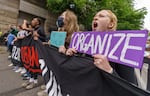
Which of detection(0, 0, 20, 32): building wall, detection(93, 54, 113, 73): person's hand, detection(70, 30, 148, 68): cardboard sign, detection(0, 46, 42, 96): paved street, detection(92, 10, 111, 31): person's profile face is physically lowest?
detection(0, 46, 42, 96): paved street

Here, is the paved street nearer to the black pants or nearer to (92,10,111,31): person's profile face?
(92,10,111,31): person's profile face

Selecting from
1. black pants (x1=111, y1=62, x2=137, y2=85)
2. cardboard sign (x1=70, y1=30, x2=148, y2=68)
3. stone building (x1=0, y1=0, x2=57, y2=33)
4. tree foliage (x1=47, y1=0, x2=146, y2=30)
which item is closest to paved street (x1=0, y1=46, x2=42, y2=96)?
cardboard sign (x1=70, y1=30, x2=148, y2=68)

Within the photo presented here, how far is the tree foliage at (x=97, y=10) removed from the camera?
22.4m

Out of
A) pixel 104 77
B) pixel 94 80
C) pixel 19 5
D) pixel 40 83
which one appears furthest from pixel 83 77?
pixel 19 5

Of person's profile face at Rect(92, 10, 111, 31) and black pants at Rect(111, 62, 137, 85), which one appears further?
person's profile face at Rect(92, 10, 111, 31)

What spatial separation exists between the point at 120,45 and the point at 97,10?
21.3 meters

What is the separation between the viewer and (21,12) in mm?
22141

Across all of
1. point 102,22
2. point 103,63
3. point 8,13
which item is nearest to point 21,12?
point 8,13

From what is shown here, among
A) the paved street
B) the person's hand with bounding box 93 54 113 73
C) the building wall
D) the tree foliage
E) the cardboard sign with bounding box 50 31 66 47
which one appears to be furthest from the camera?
the tree foliage

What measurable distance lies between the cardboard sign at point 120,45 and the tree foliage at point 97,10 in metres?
16.8

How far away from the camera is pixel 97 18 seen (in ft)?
9.62

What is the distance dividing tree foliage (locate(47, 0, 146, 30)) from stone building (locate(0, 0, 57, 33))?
1290 millimetres

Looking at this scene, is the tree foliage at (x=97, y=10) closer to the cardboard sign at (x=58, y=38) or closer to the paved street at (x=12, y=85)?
the paved street at (x=12, y=85)

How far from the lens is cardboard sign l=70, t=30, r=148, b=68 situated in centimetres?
200
